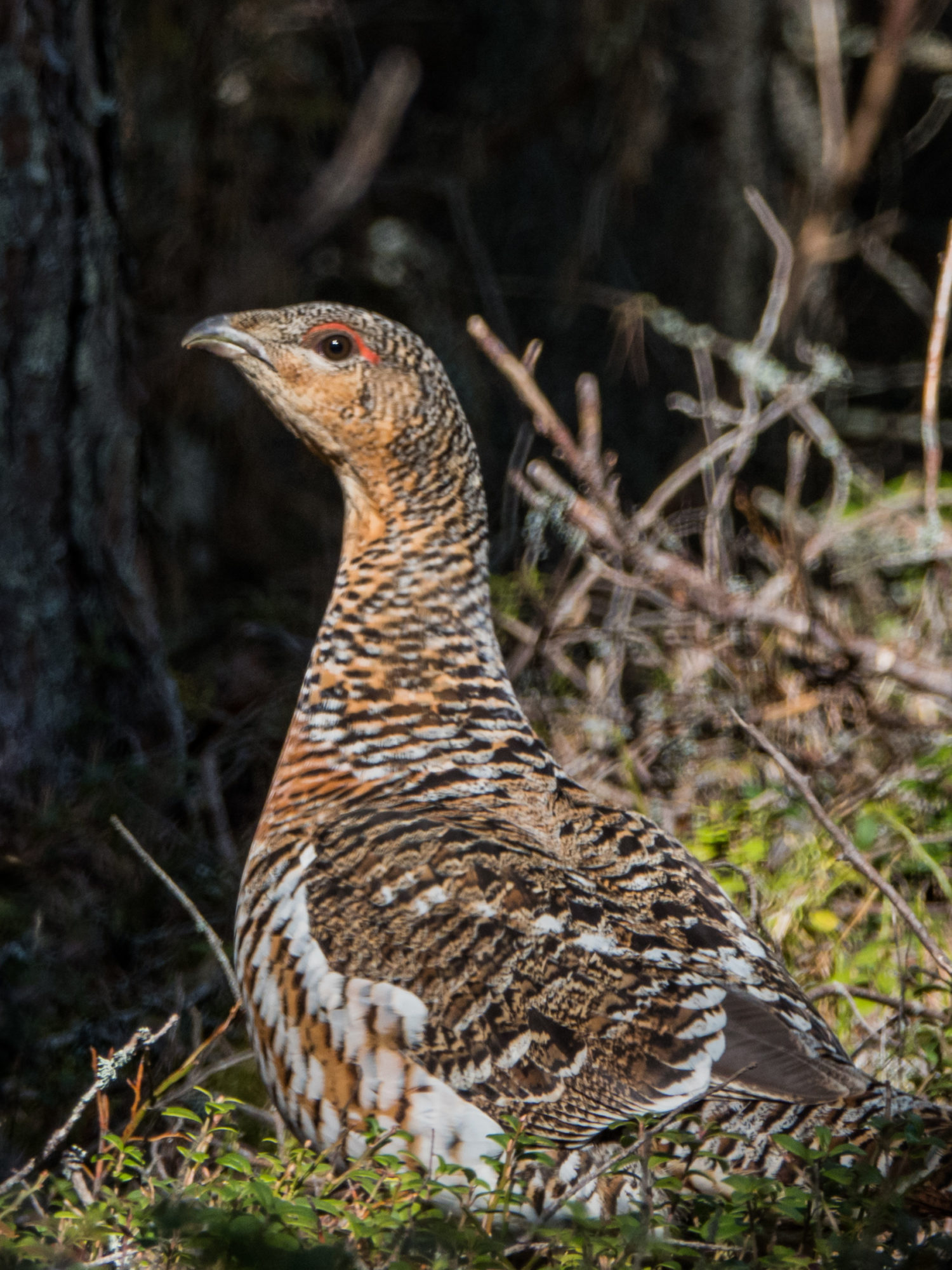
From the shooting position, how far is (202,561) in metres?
7.47

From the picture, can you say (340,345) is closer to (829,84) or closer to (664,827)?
(664,827)

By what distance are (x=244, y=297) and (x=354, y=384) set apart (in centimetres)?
317

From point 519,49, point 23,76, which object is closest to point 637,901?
point 23,76

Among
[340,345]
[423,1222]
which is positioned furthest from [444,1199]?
[340,345]

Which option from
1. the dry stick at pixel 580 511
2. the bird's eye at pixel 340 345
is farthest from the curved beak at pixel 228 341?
the dry stick at pixel 580 511

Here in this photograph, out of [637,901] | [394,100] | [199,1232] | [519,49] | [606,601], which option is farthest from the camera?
[519,49]

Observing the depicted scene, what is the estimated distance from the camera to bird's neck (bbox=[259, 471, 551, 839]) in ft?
11.1

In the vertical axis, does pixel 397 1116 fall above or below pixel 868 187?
below

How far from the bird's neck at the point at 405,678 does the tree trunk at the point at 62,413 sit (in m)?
1.03

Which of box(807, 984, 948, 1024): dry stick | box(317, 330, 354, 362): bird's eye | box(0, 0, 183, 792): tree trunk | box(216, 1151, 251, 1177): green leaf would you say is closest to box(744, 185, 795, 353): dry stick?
box(317, 330, 354, 362): bird's eye

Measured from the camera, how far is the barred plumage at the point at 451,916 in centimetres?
264

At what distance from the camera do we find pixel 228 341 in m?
3.77

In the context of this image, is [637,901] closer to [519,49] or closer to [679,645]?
[679,645]

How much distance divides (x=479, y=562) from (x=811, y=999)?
150 centimetres
